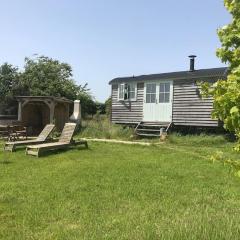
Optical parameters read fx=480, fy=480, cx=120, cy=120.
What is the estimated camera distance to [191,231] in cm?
578

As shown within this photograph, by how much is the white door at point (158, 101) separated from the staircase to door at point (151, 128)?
0.22 m

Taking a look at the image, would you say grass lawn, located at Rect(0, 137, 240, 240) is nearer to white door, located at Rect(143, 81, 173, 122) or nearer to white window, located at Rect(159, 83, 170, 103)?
white door, located at Rect(143, 81, 173, 122)

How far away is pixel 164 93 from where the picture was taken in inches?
981

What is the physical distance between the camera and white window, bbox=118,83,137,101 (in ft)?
87.8

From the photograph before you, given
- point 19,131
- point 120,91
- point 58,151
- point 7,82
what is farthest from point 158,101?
point 7,82

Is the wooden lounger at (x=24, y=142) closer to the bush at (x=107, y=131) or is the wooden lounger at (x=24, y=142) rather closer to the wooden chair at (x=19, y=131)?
the wooden chair at (x=19, y=131)

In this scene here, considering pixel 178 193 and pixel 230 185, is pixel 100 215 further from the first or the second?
pixel 230 185

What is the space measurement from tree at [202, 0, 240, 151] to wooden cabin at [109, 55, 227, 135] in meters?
16.7

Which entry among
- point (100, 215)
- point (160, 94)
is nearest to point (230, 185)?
point (100, 215)

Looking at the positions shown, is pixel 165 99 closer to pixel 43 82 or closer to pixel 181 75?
pixel 181 75

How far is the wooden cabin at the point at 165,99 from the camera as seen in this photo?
74.9ft

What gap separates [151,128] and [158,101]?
1.62 meters

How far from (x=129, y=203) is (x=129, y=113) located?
18672 mm

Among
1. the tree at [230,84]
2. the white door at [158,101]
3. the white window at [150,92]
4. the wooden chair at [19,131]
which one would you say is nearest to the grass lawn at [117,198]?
the tree at [230,84]
